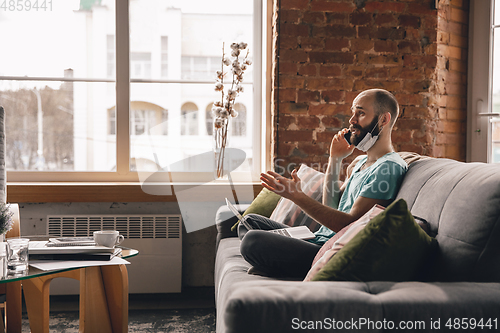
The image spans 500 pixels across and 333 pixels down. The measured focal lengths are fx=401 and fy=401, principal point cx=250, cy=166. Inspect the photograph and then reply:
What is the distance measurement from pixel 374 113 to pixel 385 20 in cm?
133

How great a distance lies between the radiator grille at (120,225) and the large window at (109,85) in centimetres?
36

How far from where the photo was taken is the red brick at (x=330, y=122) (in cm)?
278

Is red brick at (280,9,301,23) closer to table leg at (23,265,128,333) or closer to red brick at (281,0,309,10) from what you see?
red brick at (281,0,309,10)

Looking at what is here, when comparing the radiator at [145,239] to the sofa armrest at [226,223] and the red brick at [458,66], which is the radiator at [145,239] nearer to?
the sofa armrest at [226,223]

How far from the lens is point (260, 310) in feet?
2.71

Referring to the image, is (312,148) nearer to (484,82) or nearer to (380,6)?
(380,6)

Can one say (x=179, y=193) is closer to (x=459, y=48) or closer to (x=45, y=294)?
(x=45, y=294)

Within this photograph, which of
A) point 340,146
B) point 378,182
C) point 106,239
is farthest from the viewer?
point 340,146

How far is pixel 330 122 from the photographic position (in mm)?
2779

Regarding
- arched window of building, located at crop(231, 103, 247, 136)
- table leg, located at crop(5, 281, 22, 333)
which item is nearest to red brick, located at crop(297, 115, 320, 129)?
arched window of building, located at crop(231, 103, 247, 136)

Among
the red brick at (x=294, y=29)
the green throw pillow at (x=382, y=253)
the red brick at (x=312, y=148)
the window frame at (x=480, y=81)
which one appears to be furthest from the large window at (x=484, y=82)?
the green throw pillow at (x=382, y=253)

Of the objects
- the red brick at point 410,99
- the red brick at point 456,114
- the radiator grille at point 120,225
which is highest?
the red brick at point 410,99

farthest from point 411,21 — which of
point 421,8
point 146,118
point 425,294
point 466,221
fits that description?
point 425,294

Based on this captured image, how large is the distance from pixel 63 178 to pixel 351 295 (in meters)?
2.55
